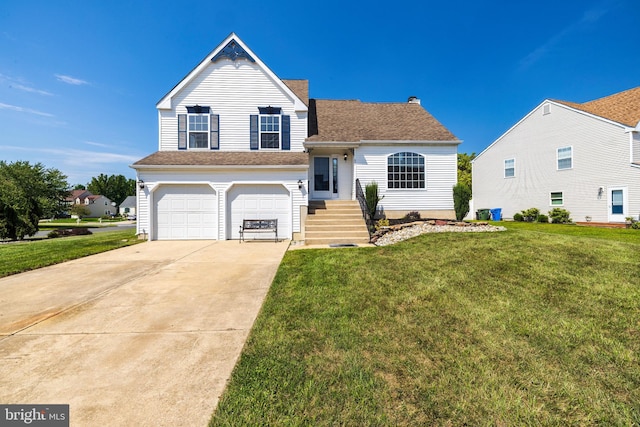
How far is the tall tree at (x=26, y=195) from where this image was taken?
47.1ft

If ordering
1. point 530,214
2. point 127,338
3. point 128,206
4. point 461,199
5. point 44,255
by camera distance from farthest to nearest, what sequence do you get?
point 128,206 < point 530,214 < point 461,199 < point 44,255 < point 127,338

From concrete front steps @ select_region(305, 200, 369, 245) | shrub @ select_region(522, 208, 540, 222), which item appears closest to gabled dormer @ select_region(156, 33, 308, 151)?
concrete front steps @ select_region(305, 200, 369, 245)

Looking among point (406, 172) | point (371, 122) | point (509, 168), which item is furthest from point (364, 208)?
point (509, 168)

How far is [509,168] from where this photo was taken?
20406 mm

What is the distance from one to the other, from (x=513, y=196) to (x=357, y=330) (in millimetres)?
22439

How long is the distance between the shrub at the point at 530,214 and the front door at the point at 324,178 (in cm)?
1448

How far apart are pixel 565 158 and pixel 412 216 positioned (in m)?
12.9

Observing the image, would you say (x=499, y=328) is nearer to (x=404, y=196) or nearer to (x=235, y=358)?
(x=235, y=358)

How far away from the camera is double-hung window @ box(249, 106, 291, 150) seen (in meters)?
12.7

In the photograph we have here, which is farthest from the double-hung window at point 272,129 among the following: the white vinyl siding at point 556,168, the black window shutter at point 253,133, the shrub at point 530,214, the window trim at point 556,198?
the window trim at point 556,198

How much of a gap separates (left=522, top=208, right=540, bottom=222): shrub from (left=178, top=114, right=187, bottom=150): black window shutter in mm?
22003

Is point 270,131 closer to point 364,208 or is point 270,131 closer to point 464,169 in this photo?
point 364,208

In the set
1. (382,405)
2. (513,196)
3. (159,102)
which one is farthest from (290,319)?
(513,196)

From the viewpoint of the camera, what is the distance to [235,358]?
105 inches
